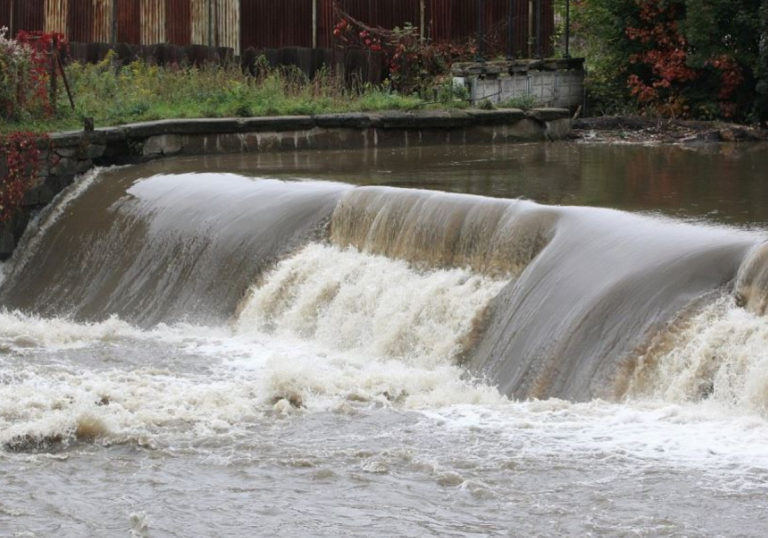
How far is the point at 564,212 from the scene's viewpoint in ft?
35.8

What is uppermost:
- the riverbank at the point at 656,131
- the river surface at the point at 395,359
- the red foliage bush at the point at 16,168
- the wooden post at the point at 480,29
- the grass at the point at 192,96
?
the wooden post at the point at 480,29

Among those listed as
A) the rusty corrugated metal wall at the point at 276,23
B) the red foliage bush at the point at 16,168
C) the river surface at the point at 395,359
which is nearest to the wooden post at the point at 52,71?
the red foliage bush at the point at 16,168

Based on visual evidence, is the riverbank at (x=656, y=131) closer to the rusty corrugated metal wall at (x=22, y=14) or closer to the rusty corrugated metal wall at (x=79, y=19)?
the rusty corrugated metal wall at (x=79, y=19)

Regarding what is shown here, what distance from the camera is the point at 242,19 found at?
23797 mm

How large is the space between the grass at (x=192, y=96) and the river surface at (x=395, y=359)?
10.8 ft

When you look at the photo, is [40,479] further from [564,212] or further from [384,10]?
[384,10]

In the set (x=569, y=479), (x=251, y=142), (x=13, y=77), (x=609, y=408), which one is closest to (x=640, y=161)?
(x=251, y=142)

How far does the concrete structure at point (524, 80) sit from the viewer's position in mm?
21969

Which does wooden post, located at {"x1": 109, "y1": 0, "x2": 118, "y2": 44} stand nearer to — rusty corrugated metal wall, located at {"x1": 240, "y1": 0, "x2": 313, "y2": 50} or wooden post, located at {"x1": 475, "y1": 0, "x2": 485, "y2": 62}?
rusty corrugated metal wall, located at {"x1": 240, "y1": 0, "x2": 313, "y2": 50}

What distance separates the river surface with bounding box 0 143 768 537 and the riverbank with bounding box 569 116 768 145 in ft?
17.5

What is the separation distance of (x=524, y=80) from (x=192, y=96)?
5569 millimetres

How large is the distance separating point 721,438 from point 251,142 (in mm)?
11692

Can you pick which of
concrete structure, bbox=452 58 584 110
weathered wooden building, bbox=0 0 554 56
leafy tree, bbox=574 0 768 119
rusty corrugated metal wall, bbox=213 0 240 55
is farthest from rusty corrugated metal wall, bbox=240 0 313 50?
leafy tree, bbox=574 0 768 119

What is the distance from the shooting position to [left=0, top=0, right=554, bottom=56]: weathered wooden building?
23.4m
